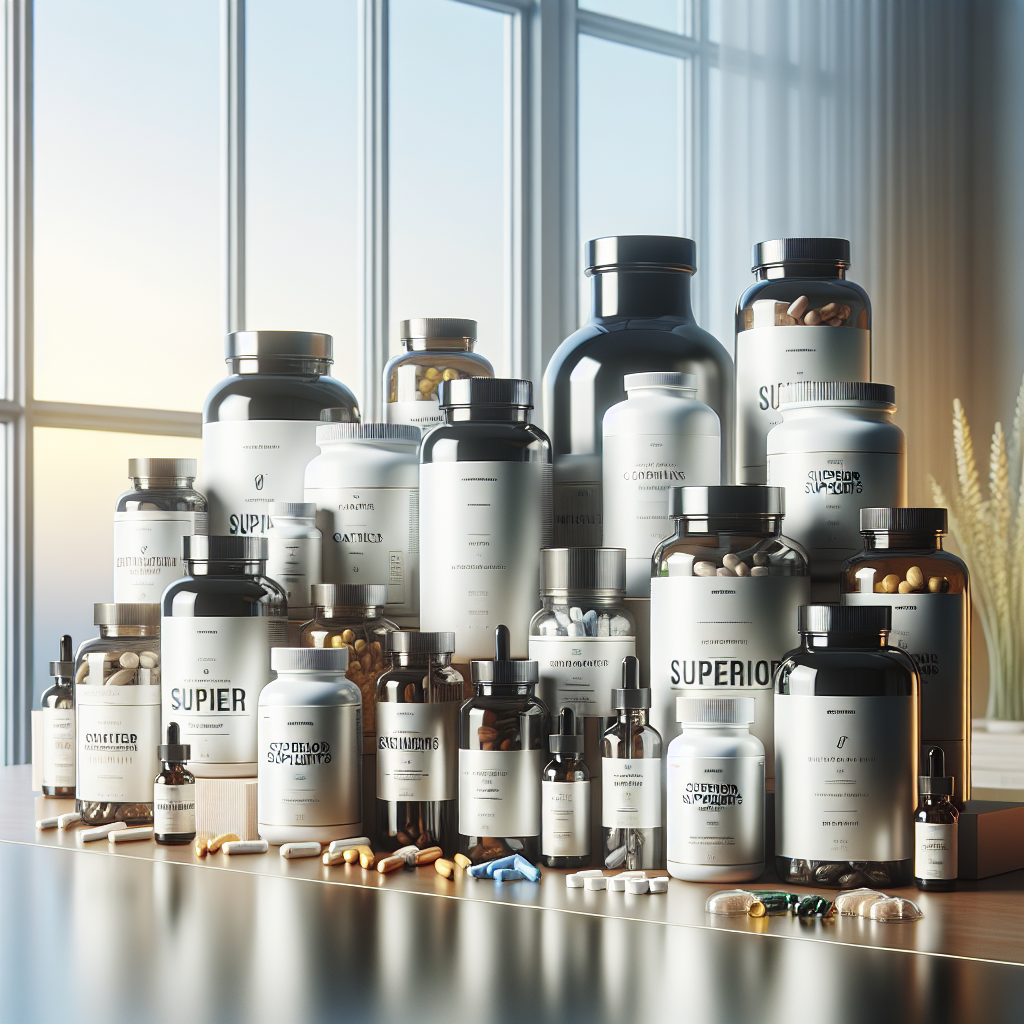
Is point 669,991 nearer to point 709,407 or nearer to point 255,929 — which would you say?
point 255,929

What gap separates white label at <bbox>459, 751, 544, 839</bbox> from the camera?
1.08m

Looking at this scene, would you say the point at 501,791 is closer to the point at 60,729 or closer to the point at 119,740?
the point at 119,740

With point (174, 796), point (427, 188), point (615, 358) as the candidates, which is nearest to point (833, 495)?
point (615, 358)

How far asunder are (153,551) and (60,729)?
0.26m

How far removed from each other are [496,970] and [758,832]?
262 mm

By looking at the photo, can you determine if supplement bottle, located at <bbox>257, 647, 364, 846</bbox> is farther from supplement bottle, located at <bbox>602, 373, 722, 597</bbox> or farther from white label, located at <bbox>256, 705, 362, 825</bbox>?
supplement bottle, located at <bbox>602, 373, 722, 597</bbox>

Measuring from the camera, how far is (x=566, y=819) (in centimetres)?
108

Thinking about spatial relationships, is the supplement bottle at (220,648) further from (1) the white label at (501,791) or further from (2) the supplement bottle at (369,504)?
(1) the white label at (501,791)

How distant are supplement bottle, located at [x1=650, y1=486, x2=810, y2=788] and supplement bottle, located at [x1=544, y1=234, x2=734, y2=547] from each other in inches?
5.8

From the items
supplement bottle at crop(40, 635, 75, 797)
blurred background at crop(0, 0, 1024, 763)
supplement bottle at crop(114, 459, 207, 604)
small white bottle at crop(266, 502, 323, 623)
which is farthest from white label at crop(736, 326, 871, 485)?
blurred background at crop(0, 0, 1024, 763)

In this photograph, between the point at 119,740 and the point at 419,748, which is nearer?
the point at 419,748

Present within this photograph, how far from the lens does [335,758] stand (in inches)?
45.1

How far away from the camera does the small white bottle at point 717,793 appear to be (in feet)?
3.28

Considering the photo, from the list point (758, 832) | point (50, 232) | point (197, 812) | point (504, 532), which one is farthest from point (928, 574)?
point (50, 232)
